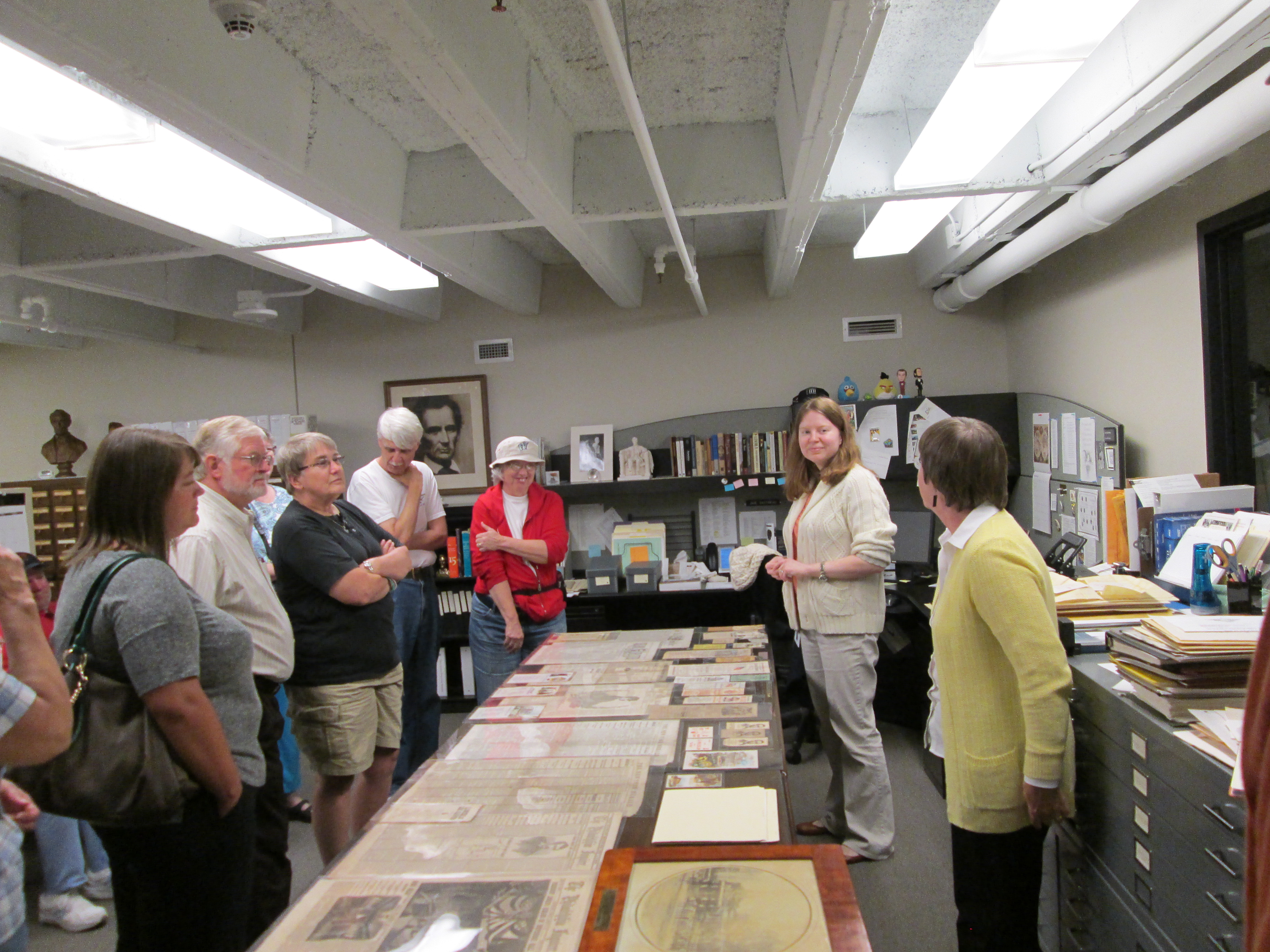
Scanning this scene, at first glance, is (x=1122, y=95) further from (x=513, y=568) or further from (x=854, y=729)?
(x=513, y=568)

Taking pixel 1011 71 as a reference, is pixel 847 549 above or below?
below

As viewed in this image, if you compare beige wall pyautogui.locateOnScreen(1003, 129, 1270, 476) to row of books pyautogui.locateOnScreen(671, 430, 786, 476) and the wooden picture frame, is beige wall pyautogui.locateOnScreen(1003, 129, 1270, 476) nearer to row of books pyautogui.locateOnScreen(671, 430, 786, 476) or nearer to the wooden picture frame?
row of books pyautogui.locateOnScreen(671, 430, 786, 476)

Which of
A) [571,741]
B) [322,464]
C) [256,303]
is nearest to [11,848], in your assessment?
[571,741]

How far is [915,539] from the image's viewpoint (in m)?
4.45

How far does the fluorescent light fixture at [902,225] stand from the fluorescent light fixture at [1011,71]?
463mm

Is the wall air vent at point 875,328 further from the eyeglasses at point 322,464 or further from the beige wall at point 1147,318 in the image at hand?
the eyeglasses at point 322,464

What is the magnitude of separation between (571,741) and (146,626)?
96 centimetres

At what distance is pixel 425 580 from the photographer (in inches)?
140

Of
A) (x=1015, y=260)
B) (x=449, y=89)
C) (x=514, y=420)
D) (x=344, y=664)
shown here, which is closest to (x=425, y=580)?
(x=344, y=664)

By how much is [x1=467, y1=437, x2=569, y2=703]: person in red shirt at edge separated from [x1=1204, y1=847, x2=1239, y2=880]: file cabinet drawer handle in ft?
7.69

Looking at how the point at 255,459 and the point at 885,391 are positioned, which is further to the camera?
the point at 885,391

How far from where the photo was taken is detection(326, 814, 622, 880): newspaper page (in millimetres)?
1328

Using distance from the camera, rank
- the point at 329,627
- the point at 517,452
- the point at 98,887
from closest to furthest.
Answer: the point at 329,627, the point at 98,887, the point at 517,452

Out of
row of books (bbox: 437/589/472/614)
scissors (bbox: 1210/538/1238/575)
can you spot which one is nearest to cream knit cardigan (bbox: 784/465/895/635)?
scissors (bbox: 1210/538/1238/575)
